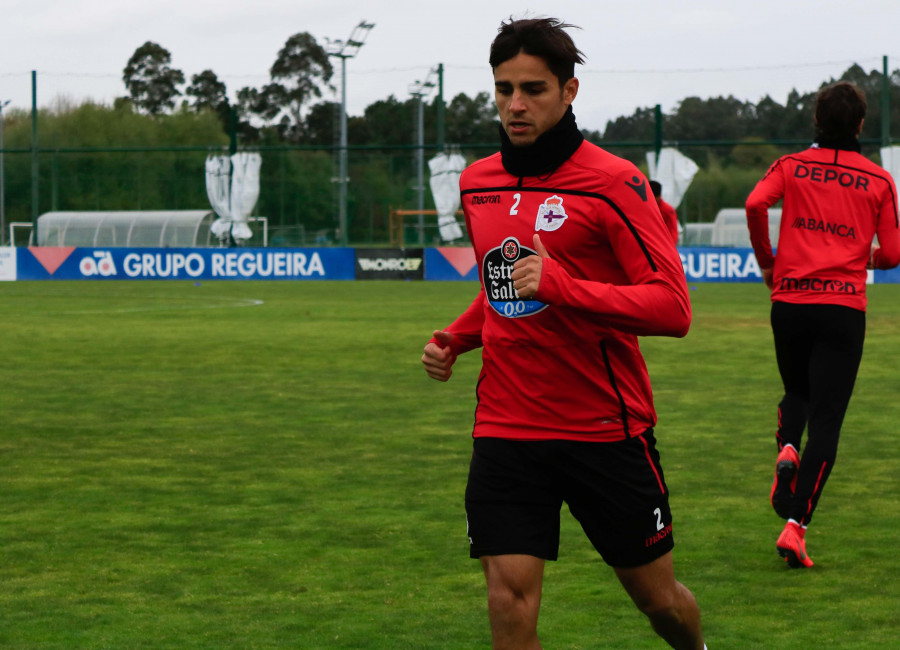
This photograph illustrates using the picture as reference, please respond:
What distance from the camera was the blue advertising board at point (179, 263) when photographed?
35.2m

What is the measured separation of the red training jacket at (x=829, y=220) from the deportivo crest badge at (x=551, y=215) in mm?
2385

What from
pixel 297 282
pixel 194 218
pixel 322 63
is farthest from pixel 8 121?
pixel 322 63

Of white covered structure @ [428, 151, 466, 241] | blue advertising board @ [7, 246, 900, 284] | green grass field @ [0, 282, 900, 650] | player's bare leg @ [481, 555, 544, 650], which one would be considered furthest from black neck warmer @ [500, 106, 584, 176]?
white covered structure @ [428, 151, 466, 241]

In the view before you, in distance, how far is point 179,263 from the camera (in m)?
35.4

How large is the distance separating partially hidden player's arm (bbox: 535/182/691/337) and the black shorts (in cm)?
40

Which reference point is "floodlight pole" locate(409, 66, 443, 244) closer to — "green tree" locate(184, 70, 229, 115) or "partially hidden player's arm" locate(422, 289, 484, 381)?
"partially hidden player's arm" locate(422, 289, 484, 381)

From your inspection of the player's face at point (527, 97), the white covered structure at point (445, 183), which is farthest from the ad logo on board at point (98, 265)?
the player's face at point (527, 97)

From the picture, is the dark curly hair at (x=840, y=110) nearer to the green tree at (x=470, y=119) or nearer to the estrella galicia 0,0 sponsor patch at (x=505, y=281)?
the estrella galicia 0,0 sponsor patch at (x=505, y=281)

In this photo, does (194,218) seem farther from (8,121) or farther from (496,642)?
(496,642)

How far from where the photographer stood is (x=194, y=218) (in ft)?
138

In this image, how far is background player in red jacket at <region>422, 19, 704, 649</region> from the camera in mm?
3781

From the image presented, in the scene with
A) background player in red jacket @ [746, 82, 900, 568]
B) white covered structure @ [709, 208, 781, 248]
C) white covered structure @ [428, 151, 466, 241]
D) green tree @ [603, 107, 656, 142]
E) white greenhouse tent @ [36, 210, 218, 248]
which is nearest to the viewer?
background player in red jacket @ [746, 82, 900, 568]

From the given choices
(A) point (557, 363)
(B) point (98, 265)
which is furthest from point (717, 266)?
(A) point (557, 363)

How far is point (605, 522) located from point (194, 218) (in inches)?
1547
